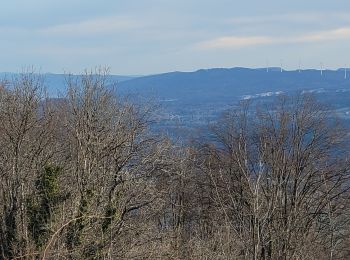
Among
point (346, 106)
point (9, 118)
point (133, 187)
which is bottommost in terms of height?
point (346, 106)

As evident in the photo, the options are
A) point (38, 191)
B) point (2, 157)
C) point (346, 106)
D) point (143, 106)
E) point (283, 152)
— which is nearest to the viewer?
point (38, 191)

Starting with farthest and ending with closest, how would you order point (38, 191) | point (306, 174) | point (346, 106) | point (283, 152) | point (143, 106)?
1. point (346, 106)
2. point (306, 174)
3. point (283, 152)
4. point (143, 106)
5. point (38, 191)

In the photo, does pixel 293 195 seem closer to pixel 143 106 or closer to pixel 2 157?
pixel 143 106

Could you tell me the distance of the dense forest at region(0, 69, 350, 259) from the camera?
53.8 ft

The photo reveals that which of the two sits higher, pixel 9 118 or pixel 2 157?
pixel 9 118

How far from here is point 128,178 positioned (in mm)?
19484

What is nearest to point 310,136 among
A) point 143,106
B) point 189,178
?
point 189,178

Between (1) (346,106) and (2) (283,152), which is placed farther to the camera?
(1) (346,106)

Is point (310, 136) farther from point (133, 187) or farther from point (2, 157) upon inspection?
point (2, 157)

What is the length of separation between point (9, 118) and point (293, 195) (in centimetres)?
1227

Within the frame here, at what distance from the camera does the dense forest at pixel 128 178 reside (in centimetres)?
1641

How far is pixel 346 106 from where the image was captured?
168 meters

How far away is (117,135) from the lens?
65.3 ft

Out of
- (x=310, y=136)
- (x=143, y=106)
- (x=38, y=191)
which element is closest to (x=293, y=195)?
(x=310, y=136)
